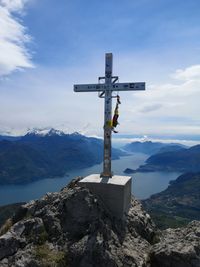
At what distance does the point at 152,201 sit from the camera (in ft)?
632

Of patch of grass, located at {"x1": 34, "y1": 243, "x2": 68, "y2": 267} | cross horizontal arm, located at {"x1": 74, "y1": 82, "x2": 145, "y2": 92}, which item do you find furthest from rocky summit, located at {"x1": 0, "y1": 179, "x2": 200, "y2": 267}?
cross horizontal arm, located at {"x1": 74, "y1": 82, "x2": 145, "y2": 92}

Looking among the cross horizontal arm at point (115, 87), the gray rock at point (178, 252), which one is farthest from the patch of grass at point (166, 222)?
the gray rock at point (178, 252)

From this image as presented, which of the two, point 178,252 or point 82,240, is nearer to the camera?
point 178,252

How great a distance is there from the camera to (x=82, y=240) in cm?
1216

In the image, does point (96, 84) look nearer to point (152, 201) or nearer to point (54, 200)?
point (54, 200)

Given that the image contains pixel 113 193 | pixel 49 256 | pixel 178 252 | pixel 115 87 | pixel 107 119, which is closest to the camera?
pixel 49 256

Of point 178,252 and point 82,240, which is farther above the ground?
point 82,240

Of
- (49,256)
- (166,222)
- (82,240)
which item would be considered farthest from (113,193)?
(166,222)

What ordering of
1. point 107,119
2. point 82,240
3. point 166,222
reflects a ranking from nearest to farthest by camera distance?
point 82,240
point 107,119
point 166,222

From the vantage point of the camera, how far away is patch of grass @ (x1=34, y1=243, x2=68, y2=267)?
1139 centimetres

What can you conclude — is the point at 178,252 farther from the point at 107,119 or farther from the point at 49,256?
the point at 107,119

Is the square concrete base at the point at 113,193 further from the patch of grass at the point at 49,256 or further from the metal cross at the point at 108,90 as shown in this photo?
the patch of grass at the point at 49,256

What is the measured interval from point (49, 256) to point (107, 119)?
299 inches

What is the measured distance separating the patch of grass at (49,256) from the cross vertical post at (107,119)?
5.50 metres
